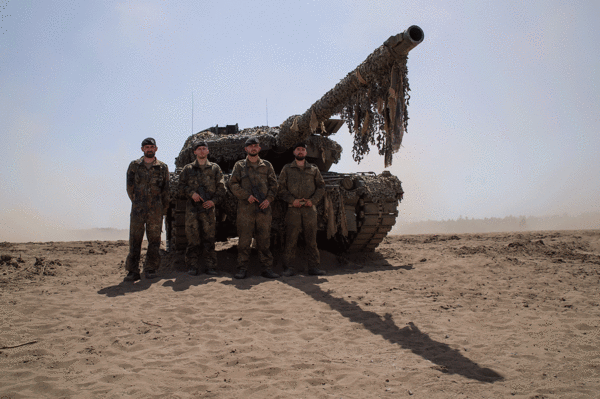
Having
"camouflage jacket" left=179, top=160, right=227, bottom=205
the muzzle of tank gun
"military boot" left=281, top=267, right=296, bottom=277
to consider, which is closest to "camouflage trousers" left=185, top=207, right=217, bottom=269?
"camouflage jacket" left=179, top=160, right=227, bottom=205

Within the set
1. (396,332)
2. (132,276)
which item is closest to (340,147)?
(132,276)

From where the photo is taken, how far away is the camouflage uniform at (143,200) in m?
5.84

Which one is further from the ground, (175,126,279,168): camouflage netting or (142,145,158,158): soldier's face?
(175,126,279,168): camouflage netting

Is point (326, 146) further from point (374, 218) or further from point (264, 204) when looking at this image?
point (264, 204)

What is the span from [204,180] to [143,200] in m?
0.89

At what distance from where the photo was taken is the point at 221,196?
626 cm

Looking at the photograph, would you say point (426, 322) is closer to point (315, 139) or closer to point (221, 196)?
point (221, 196)

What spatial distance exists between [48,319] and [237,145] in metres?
4.24

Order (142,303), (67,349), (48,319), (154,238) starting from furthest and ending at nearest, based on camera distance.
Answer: (154,238)
(142,303)
(48,319)
(67,349)

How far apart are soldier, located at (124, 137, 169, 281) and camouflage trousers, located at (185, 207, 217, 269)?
1.36ft

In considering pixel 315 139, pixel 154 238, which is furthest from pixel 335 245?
pixel 154 238

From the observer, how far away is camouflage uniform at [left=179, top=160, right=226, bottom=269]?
19.9 feet

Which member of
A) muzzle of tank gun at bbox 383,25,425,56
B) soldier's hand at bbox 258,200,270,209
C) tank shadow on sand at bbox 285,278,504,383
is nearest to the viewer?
tank shadow on sand at bbox 285,278,504,383

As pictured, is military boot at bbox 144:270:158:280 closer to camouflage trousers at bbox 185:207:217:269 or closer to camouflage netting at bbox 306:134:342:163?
camouflage trousers at bbox 185:207:217:269
